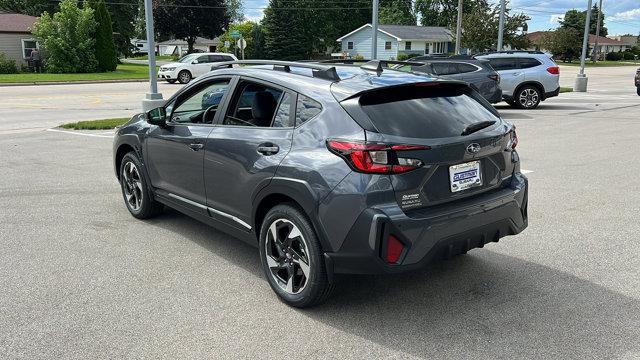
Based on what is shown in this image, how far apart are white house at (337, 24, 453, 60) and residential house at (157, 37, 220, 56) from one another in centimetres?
2112

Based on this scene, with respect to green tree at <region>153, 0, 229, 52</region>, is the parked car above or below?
below

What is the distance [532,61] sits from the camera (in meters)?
18.0

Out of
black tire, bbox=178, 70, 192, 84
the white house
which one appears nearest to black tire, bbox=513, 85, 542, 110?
black tire, bbox=178, 70, 192, 84

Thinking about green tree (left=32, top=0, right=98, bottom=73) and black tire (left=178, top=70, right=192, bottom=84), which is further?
green tree (left=32, top=0, right=98, bottom=73)

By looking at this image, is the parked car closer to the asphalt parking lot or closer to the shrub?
the asphalt parking lot

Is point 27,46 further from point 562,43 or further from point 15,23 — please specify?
point 562,43

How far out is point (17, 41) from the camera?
128ft

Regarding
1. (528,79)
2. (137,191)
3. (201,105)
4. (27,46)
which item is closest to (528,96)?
(528,79)

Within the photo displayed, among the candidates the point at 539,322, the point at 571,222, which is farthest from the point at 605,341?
the point at 571,222

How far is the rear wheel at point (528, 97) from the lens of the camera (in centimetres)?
1783

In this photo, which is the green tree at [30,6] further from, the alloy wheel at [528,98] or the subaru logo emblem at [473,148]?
the subaru logo emblem at [473,148]

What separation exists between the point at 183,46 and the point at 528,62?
105 metres

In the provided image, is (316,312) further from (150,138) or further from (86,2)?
(86,2)

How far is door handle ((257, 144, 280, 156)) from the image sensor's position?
154 inches
